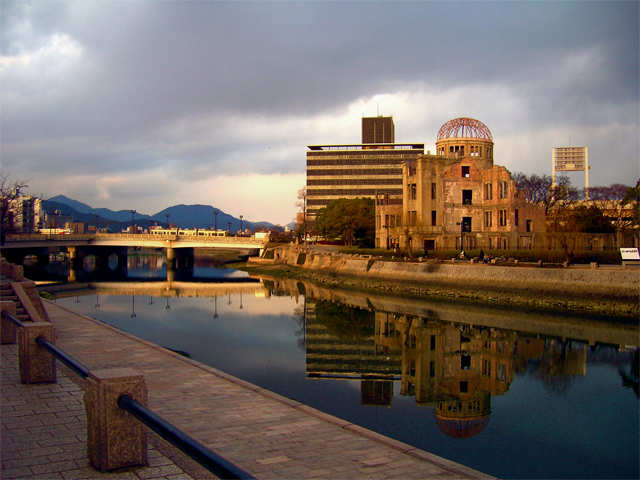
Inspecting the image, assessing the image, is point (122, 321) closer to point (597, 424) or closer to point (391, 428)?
point (391, 428)

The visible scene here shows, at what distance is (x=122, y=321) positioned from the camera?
140ft

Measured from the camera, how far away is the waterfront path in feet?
34.1

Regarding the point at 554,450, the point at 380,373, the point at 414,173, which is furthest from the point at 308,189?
the point at 554,450


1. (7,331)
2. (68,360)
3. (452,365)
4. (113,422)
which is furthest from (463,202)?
(113,422)

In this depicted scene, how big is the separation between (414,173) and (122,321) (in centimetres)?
4840

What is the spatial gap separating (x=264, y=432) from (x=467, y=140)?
230 feet

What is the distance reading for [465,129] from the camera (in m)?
77.4

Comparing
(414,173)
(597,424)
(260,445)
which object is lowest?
(597,424)

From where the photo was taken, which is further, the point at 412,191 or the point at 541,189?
the point at 541,189

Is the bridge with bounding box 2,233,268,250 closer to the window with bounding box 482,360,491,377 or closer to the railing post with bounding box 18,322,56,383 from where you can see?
the window with bounding box 482,360,491,377

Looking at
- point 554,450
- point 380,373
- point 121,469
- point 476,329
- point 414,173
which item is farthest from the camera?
point 414,173

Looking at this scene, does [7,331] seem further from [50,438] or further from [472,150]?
[472,150]

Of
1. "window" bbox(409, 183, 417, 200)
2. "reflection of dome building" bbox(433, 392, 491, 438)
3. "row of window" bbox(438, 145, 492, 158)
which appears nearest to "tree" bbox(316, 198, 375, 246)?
"window" bbox(409, 183, 417, 200)

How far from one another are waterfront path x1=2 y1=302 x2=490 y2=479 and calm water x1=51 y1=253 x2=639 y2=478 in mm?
4554
